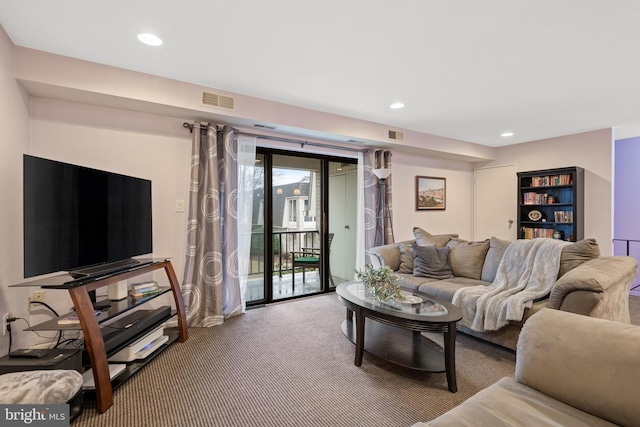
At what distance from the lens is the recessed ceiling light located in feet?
7.02

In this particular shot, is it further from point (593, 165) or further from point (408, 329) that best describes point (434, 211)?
point (408, 329)

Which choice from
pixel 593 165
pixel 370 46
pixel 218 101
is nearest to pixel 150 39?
pixel 218 101

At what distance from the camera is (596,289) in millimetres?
2023

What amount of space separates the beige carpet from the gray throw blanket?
31 cm

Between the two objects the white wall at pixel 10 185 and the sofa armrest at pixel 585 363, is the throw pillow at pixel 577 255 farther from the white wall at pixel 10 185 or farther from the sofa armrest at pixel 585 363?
the white wall at pixel 10 185

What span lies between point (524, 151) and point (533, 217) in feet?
3.98

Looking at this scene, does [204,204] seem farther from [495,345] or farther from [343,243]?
[495,345]

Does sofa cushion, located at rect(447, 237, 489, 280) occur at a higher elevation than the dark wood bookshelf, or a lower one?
lower

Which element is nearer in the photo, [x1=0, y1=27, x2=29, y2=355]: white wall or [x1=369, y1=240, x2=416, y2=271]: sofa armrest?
[x1=0, y1=27, x2=29, y2=355]: white wall

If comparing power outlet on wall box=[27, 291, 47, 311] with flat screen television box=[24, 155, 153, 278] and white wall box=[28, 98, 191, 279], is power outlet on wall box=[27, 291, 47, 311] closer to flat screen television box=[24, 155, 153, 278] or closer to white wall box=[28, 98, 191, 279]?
flat screen television box=[24, 155, 153, 278]

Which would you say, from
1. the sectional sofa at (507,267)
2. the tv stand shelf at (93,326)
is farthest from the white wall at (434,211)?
the tv stand shelf at (93,326)

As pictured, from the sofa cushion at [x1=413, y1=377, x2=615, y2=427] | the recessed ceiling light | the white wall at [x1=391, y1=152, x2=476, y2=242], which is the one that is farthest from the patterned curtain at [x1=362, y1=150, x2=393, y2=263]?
the sofa cushion at [x1=413, y1=377, x2=615, y2=427]

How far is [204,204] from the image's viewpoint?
316 centimetres

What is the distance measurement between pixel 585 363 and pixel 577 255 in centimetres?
194
